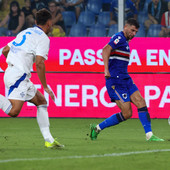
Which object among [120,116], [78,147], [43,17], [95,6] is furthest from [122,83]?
[95,6]

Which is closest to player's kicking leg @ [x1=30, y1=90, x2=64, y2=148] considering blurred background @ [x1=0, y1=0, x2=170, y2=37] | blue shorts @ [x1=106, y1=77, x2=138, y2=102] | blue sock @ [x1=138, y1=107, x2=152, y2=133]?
blue shorts @ [x1=106, y1=77, x2=138, y2=102]

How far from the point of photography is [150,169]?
6.03 metres

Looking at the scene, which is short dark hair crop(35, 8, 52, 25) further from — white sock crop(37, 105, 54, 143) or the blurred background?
the blurred background

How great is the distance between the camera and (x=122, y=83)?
29.5 ft

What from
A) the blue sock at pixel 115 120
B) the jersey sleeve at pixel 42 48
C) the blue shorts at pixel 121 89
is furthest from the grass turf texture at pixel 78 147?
the jersey sleeve at pixel 42 48

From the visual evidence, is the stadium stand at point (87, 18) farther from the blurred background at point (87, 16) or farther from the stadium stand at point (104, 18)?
the stadium stand at point (104, 18)

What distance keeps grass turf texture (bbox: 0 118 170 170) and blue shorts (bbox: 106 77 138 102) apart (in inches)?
25.7

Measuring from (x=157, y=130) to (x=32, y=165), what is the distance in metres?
5.04

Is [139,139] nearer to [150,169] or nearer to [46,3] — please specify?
[150,169]

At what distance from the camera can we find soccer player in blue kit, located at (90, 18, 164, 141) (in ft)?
29.2

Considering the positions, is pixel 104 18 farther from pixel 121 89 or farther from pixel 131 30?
pixel 121 89

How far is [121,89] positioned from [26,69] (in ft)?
6.23

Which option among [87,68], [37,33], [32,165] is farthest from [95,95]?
[32,165]

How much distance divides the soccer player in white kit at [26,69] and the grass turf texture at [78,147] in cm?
52
